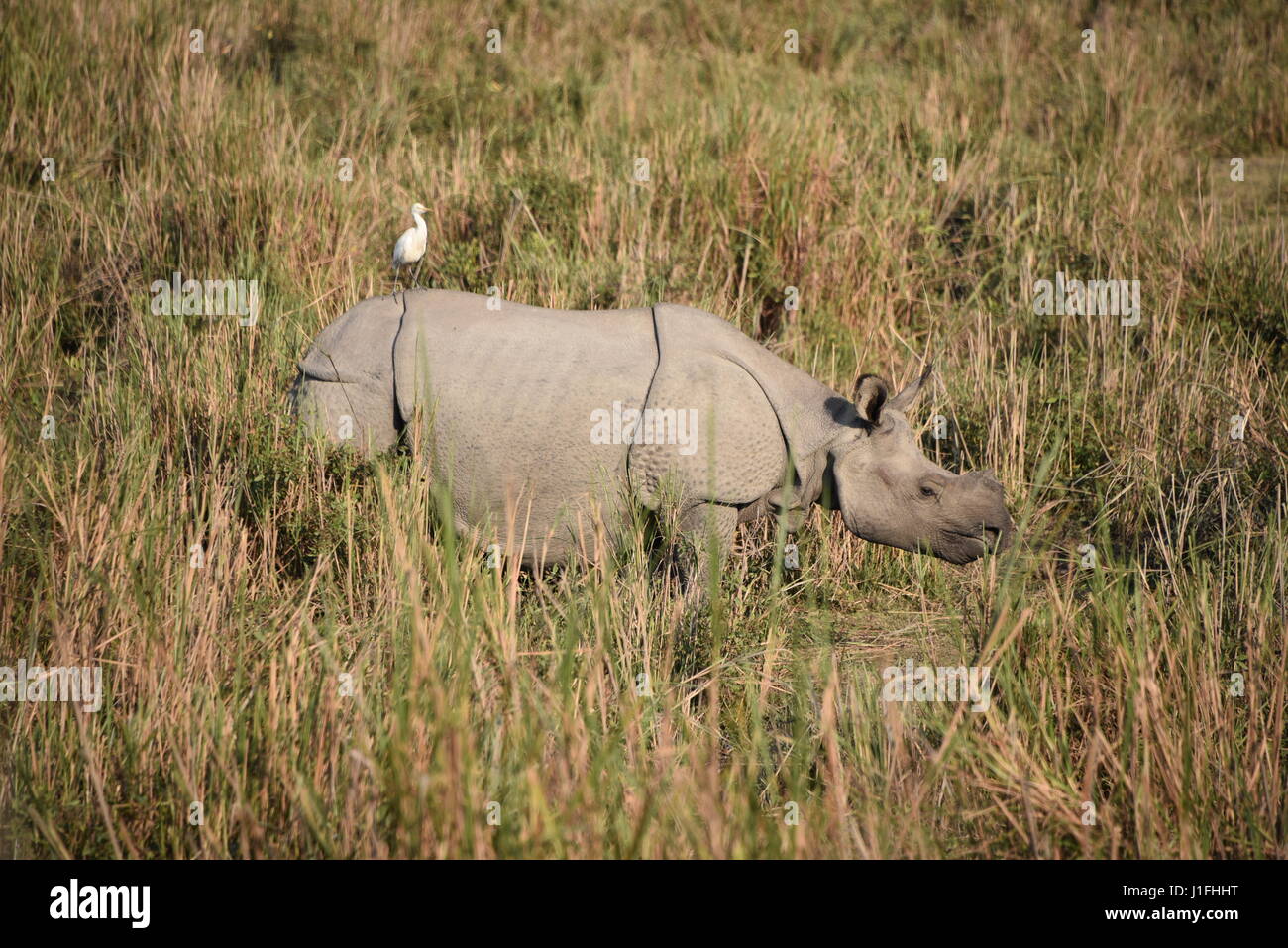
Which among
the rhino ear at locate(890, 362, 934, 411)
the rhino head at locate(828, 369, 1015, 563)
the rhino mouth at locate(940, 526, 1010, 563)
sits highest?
the rhino ear at locate(890, 362, 934, 411)

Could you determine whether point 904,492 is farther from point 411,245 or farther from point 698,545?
point 411,245

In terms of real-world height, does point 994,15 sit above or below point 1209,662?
above

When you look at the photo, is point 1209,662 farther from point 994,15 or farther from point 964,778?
point 994,15

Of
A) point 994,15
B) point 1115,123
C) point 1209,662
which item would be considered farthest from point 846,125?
point 1209,662

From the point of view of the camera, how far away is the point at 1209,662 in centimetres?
337

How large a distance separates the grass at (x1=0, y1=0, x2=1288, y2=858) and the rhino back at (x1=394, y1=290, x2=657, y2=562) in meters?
0.21

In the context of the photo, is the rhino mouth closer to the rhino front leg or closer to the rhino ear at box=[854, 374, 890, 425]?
the rhino ear at box=[854, 374, 890, 425]

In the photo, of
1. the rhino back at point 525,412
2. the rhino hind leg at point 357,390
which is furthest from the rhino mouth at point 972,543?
the rhino hind leg at point 357,390

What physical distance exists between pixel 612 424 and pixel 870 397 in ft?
3.01

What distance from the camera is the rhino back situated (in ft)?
13.6

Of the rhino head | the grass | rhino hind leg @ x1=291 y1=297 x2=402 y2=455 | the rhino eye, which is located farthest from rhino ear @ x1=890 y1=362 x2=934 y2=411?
rhino hind leg @ x1=291 y1=297 x2=402 y2=455

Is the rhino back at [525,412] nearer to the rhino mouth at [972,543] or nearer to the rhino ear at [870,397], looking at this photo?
the rhino ear at [870,397]

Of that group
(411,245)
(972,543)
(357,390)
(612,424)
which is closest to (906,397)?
(972,543)
